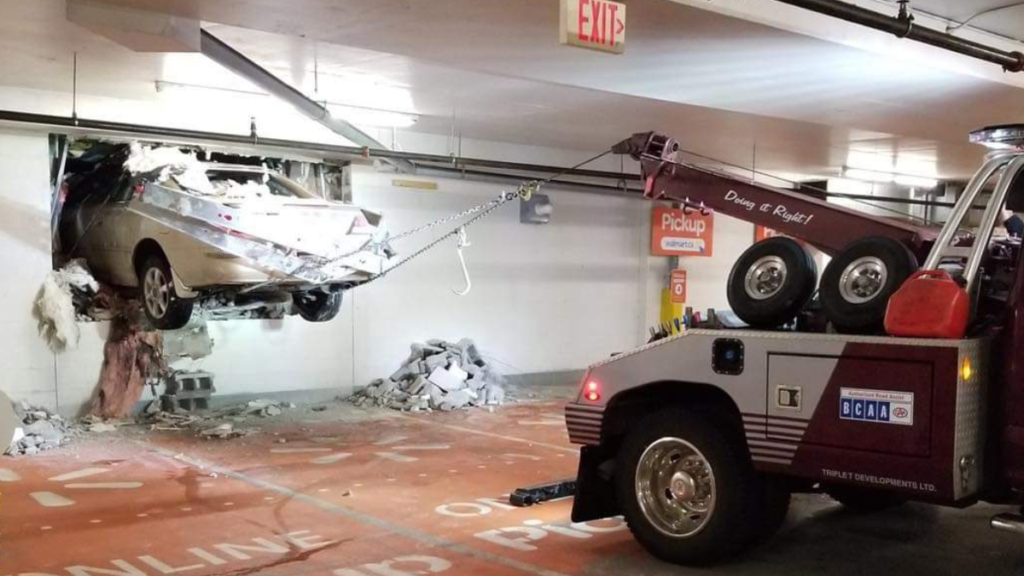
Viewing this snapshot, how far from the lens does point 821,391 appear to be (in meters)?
4.62

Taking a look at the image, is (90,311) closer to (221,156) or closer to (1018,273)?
(221,156)

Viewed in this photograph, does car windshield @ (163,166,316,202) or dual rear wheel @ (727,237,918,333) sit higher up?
car windshield @ (163,166,316,202)

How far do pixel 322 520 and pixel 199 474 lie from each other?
1.92 meters

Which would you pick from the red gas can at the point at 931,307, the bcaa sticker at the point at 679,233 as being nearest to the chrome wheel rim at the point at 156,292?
the red gas can at the point at 931,307

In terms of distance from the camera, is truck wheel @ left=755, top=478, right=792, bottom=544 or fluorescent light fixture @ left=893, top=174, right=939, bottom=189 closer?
truck wheel @ left=755, top=478, right=792, bottom=544

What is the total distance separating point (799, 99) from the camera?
8.60 meters

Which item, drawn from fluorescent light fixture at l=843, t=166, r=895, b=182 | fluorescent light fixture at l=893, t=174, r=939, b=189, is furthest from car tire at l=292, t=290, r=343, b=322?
fluorescent light fixture at l=893, t=174, r=939, b=189

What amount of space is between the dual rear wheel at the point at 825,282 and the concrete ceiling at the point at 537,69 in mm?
1701

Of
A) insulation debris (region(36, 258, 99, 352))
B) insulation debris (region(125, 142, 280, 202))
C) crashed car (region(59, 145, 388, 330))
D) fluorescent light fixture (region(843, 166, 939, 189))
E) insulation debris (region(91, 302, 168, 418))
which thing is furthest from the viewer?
fluorescent light fixture (region(843, 166, 939, 189))

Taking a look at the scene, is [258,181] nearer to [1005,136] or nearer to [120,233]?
[120,233]

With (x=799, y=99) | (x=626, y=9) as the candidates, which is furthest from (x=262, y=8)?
(x=799, y=99)

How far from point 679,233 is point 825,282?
1050 centimetres

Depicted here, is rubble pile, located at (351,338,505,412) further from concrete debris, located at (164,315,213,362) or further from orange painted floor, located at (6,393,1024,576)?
orange painted floor, located at (6,393,1024,576)

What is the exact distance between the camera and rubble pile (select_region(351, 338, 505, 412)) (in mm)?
11344
